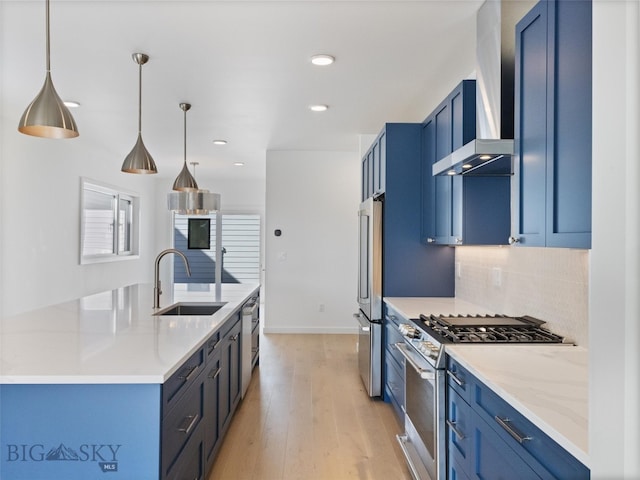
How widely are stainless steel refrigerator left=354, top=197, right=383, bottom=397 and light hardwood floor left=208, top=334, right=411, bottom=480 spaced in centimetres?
22

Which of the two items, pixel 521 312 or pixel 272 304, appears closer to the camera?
pixel 521 312

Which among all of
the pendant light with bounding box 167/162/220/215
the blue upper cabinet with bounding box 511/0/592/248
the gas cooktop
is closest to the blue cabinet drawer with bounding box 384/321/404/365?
the gas cooktop

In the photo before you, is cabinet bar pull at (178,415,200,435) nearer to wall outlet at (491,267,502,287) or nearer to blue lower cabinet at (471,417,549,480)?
blue lower cabinet at (471,417,549,480)

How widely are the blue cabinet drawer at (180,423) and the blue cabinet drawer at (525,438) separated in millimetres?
1157

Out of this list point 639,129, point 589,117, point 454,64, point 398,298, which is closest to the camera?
point 639,129

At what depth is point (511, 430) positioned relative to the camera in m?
1.36

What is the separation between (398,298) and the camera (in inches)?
140

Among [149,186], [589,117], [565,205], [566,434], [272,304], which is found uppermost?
[149,186]

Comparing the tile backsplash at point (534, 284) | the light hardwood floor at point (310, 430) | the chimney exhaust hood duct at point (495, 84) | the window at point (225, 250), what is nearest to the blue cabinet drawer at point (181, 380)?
the light hardwood floor at point (310, 430)

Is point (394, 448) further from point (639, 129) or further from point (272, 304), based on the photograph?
point (272, 304)

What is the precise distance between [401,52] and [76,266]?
15.3ft

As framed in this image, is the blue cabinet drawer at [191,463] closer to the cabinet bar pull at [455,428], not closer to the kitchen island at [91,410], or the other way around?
the kitchen island at [91,410]

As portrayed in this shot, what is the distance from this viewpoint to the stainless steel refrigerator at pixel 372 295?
3.62 m

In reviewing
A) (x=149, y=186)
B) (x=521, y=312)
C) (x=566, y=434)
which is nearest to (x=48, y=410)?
(x=566, y=434)
